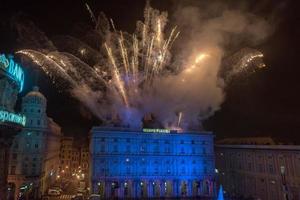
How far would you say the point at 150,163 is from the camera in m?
78.3

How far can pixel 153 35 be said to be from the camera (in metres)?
53.8

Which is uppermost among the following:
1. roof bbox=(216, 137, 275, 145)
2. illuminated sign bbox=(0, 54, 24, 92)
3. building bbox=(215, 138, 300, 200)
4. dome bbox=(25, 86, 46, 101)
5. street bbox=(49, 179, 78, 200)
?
dome bbox=(25, 86, 46, 101)

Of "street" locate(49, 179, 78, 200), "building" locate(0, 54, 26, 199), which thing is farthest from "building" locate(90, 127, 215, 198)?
"building" locate(0, 54, 26, 199)

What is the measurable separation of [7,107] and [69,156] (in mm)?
109713

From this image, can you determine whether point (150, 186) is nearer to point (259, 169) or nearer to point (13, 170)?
point (259, 169)

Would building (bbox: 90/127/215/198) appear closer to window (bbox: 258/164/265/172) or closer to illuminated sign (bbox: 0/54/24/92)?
window (bbox: 258/164/265/172)

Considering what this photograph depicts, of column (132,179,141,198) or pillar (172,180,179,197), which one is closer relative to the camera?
column (132,179,141,198)

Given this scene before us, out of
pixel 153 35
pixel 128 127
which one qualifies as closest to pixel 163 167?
pixel 128 127

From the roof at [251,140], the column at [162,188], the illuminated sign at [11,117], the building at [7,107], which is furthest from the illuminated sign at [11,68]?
the roof at [251,140]

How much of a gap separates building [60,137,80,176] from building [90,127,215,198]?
2601 inches

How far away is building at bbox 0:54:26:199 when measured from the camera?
33.2 meters

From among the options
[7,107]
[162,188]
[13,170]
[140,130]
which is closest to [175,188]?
[162,188]

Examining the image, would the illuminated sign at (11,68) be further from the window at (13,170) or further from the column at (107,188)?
the column at (107,188)

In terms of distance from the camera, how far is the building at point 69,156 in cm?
13788
